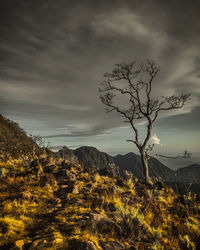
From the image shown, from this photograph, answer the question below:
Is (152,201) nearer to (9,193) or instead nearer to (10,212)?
(10,212)

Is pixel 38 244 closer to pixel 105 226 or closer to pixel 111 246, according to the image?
pixel 111 246

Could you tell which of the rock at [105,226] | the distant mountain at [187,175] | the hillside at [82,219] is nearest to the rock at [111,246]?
the hillside at [82,219]

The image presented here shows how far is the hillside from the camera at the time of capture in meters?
3.33

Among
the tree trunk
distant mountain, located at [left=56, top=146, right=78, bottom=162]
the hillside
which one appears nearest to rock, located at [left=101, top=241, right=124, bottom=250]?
the hillside

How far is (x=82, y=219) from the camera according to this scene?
14.3 ft

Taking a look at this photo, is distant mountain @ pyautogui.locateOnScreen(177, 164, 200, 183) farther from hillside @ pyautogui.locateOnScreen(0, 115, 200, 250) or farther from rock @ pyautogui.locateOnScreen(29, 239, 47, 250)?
rock @ pyautogui.locateOnScreen(29, 239, 47, 250)

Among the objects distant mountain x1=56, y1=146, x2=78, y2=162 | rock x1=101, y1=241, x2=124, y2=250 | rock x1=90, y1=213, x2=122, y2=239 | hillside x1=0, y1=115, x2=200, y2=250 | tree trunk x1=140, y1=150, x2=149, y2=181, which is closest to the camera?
rock x1=101, y1=241, x2=124, y2=250

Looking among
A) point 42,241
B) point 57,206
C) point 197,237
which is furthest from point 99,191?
point 42,241

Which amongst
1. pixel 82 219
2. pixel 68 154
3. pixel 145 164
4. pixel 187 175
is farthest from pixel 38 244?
pixel 68 154

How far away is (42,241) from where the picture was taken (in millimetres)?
3035

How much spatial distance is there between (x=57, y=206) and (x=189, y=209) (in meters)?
5.95

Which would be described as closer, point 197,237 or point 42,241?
point 42,241

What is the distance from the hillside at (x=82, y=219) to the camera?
131 inches

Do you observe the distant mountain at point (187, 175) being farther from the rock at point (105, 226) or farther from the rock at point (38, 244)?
the rock at point (38, 244)
